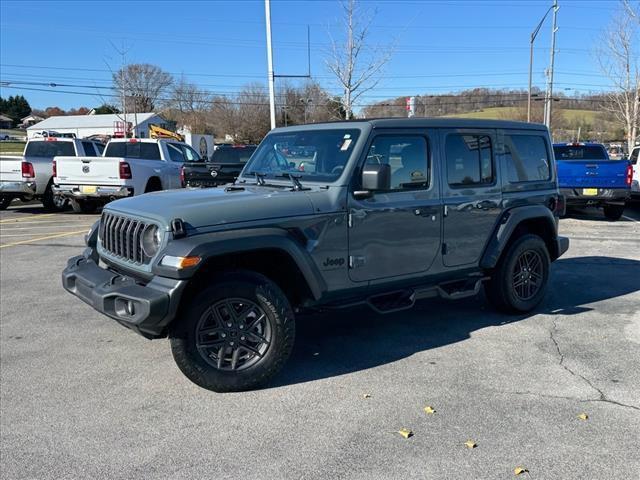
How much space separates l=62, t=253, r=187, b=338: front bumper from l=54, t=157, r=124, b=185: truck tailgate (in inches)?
375

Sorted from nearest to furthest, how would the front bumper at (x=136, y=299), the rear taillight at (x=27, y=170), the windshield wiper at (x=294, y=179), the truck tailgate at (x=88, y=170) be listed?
the front bumper at (x=136, y=299) < the windshield wiper at (x=294, y=179) < the truck tailgate at (x=88, y=170) < the rear taillight at (x=27, y=170)

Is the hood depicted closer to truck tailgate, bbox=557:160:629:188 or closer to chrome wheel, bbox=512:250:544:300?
chrome wheel, bbox=512:250:544:300

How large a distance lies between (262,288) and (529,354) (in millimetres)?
2440

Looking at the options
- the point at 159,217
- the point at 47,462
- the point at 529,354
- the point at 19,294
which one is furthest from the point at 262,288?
the point at 19,294

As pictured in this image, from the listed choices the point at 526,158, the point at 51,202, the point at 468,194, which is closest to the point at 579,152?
the point at 526,158

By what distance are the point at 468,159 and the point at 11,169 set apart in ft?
44.4

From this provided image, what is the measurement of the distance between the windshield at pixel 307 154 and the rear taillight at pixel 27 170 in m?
11.5

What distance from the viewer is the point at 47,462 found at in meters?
3.14

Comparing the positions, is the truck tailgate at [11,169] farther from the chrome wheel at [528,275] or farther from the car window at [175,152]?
the chrome wheel at [528,275]

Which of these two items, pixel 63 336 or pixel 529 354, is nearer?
pixel 529 354

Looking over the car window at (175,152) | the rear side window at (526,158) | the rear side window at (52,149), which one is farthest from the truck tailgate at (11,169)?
the rear side window at (526,158)

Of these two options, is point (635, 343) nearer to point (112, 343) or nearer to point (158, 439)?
point (158, 439)

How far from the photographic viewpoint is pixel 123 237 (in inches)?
165

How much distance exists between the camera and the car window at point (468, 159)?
5141mm
